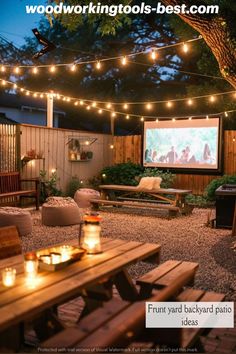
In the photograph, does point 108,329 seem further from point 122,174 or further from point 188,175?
point 188,175

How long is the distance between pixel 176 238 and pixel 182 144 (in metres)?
7.07

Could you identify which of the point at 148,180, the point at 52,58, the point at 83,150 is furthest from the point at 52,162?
the point at 52,58

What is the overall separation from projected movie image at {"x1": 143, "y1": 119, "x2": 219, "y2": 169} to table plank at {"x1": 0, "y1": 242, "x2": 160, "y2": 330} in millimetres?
10057

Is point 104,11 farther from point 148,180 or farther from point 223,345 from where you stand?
point 223,345

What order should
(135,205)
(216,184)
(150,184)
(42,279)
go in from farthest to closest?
(216,184) < (150,184) < (135,205) < (42,279)

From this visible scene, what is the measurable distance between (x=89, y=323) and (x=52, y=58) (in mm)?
18724

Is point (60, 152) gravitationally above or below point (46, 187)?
above

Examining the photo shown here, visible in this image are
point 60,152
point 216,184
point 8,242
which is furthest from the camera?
point 60,152

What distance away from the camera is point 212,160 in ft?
43.2

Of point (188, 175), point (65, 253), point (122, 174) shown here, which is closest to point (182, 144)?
point (188, 175)

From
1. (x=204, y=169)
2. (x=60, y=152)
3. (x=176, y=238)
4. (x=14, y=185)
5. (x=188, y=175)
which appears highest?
(x=60, y=152)

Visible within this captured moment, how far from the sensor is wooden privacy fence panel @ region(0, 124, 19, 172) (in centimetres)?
1036

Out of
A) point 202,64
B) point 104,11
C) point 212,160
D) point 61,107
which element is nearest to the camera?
point 104,11

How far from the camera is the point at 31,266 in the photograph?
268cm
